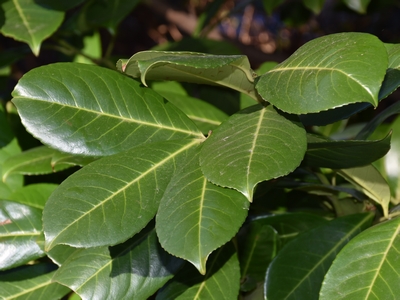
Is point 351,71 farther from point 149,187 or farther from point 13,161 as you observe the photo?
point 13,161

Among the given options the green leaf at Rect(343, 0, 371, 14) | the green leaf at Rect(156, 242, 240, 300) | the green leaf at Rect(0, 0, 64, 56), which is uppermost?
the green leaf at Rect(0, 0, 64, 56)

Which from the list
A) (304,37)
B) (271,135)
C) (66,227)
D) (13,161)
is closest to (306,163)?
(271,135)

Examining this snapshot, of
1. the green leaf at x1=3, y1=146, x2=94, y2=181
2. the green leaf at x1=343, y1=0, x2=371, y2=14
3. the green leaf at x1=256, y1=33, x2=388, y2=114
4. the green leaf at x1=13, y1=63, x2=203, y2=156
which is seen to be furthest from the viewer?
the green leaf at x1=343, y1=0, x2=371, y2=14

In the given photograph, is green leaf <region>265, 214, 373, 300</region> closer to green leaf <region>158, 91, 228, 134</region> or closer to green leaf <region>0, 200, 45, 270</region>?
green leaf <region>158, 91, 228, 134</region>

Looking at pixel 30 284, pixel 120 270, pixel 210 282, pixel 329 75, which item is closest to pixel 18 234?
pixel 30 284

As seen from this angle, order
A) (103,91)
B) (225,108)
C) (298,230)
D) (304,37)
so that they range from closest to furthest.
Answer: (103,91)
(298,230)
(225,108)
(304,37)

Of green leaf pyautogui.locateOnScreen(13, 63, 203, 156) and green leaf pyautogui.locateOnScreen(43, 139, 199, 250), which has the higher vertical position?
green leaf pyautogui.locateOnScreen(13, 63, 203, 156)

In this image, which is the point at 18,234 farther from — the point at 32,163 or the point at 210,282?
the point at 210,282

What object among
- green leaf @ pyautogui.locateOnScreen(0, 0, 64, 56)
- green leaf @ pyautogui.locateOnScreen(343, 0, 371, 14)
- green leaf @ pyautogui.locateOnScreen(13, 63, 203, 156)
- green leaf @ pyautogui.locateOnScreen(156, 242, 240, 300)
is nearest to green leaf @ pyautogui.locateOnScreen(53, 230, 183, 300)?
green leaf @ pyautogui.locateOnScreen(156, 242, 240, 300)
